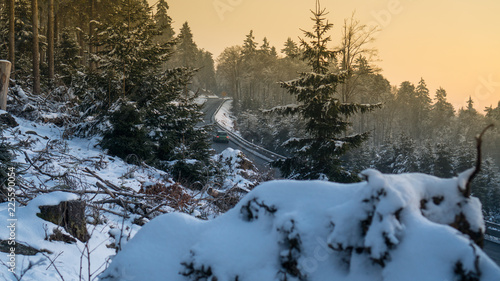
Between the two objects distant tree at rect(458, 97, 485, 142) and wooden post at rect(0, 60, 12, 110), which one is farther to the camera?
distant tree at rect(458, 97, 485, 142)

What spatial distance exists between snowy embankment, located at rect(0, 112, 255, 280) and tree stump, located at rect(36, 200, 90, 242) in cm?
7

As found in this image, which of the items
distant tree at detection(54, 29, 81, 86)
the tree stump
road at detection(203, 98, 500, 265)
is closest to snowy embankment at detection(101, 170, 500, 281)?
the tree stump

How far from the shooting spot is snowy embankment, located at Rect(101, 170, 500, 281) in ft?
4.11

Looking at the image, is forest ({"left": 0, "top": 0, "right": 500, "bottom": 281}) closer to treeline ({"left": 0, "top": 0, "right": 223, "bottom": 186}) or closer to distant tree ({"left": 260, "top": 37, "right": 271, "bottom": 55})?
treeline ({"left": 0, "top": 0, "right": 223, "bottom": 186})

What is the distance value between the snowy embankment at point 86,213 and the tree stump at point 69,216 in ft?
0.24

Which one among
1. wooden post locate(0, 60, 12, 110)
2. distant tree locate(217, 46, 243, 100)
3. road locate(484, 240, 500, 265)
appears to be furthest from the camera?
distant tree locate(217, 46, 243, 100)

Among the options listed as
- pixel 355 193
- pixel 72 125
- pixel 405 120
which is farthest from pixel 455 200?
pixel 405 120

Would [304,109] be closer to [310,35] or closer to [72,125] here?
[310,35]

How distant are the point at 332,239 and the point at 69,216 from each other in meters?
4.09

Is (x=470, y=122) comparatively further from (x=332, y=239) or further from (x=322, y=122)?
(x=332, y=239)

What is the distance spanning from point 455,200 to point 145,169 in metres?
10.3

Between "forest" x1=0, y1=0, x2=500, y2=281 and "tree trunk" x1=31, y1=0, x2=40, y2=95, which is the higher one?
"tree trunk" x1=31, y1=0, x2=40, y2=95

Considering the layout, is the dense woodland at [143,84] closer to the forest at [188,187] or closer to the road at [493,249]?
the forest at [188,187]

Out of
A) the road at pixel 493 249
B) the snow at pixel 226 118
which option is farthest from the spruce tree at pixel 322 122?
the snow at pixel 226 118
